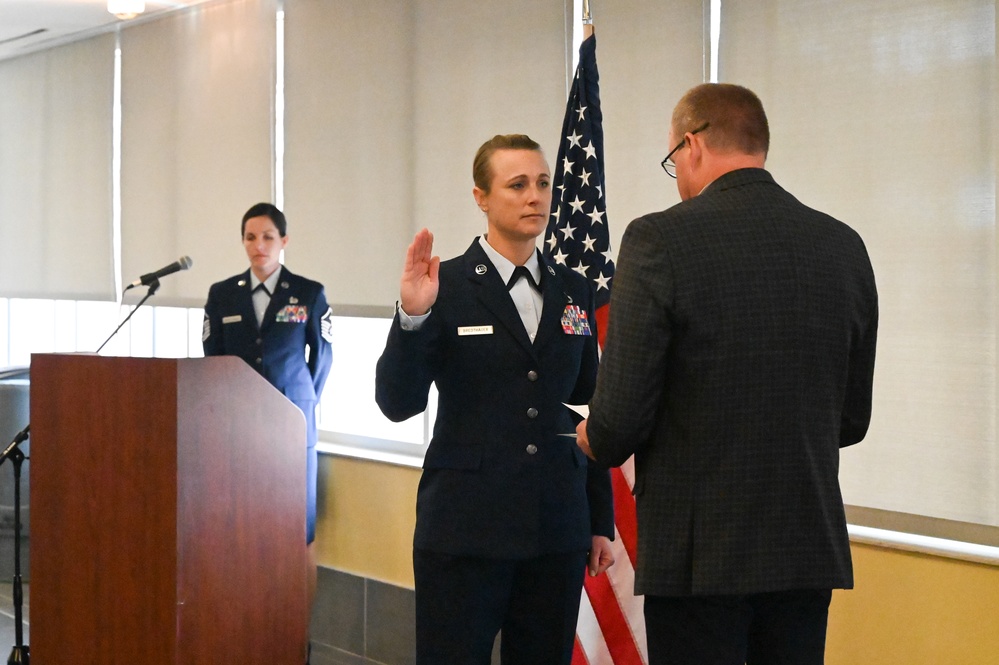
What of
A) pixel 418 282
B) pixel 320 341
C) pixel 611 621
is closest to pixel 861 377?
pixel 418 282

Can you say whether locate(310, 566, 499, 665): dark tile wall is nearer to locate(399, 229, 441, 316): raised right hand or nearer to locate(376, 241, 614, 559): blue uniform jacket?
locate(376, 241, 614, 559): blue uniform jacket

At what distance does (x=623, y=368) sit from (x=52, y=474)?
1955 mm

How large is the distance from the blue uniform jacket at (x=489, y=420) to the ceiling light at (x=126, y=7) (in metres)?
3.80

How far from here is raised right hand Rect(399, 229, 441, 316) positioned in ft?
6.72

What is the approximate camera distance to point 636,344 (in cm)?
158

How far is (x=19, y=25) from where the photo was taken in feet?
20.1

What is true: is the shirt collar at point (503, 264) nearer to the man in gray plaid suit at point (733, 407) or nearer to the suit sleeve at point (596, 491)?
the suit sleeve at point (596, 491)

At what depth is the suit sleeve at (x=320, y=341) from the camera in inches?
167

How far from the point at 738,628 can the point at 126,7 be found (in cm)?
479

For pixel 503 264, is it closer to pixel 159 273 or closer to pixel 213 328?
pixel 159 273

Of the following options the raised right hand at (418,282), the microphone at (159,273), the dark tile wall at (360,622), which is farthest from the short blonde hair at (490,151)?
the dark tile wall at (360,622)

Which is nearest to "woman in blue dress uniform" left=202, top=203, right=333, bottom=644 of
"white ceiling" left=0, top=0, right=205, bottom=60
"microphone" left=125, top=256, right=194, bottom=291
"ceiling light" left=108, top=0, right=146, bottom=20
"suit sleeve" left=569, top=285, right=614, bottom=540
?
"microphone" left=125, top=256, right=194, bottom=291

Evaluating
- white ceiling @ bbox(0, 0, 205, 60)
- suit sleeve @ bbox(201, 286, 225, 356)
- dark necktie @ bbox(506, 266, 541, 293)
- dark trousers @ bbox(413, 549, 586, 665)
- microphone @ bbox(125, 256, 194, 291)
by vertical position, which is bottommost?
dark trousers @ bbox(413, 549, 586, 665)

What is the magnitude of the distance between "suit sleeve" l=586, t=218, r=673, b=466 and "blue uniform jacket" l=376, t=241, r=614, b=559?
1.62ft
